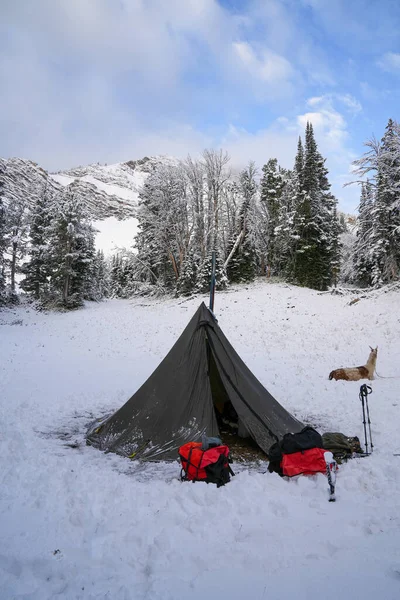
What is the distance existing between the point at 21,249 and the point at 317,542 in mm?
35248

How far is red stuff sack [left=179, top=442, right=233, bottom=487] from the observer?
4699 mm

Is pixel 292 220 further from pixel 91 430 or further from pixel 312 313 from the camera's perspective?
pixel 91 430

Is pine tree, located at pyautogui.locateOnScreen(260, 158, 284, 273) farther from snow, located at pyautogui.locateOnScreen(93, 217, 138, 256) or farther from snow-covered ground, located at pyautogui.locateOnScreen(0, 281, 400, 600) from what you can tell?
snow, located at pyautogui.locateOnScreen(93, 217, 138, 256)

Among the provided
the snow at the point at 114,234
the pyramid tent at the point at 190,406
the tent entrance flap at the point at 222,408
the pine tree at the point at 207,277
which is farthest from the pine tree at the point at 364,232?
the snow at the point at 114,234

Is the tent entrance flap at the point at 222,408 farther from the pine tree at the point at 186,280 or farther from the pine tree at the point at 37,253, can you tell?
the pine tree at the point at 37,253

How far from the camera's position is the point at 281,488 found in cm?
455

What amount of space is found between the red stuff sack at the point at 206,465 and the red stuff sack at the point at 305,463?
838mm

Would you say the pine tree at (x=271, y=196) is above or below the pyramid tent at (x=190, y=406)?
above

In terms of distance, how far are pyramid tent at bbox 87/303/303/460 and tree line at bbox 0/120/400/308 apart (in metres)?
21.2

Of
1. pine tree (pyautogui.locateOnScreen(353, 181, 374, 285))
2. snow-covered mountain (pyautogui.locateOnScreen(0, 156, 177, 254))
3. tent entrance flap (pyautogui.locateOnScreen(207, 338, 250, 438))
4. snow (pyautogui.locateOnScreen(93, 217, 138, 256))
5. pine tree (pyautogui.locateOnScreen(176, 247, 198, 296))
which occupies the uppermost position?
snow-covered mountain (pyautogui.locateOnScreen(0, 156, 177, 254))

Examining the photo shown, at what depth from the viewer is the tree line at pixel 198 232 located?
2892 cm

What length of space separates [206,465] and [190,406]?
1.53 metres

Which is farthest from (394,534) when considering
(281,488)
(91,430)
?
(91,430)

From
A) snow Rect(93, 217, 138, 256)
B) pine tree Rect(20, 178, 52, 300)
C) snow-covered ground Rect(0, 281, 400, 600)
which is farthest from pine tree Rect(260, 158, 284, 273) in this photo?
snow Rect(93, 217, 138, 256)
